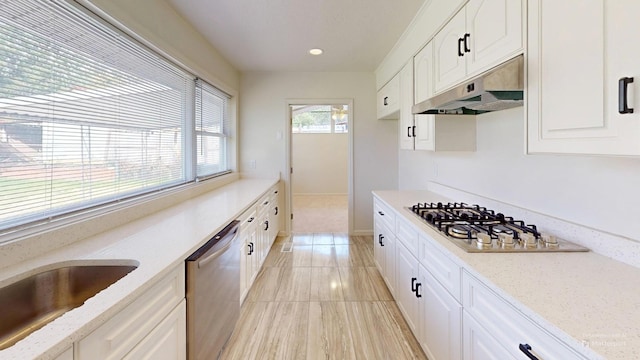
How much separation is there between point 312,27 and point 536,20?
2021 millimetres

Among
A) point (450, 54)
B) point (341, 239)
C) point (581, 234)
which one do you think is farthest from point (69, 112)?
point (341, 239)

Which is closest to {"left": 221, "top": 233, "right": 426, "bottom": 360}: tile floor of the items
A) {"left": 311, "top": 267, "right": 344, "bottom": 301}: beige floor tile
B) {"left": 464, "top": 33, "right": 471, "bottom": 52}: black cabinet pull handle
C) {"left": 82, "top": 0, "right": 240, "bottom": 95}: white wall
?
{"left": 311, "top": 267, "right": 344, "bottom": 301}: beige floor tile

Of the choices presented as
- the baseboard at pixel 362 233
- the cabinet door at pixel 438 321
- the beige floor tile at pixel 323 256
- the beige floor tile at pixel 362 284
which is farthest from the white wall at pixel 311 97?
the cabinet door at pixel 438 321

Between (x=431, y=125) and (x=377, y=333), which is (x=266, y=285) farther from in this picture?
(x=431, y=125)

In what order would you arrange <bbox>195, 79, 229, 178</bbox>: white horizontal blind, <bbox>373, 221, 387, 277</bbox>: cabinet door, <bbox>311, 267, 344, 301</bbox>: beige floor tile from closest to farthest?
<bbox>311, 267, 344, 301</bbox>: beige floor tile
<bbox>373, 221, 387, 277</bbox>: cabinet door
<bbox>195, 79, 229, 178</bbox>: white horizontal blind

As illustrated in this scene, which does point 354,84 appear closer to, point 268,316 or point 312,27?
point 312,27

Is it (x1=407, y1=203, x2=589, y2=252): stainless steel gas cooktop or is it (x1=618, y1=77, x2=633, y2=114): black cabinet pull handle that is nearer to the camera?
(x1=618, y1=77, x2=633, y2=114): black cabinet pull handle

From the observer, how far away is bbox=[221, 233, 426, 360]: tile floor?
6.31 feet

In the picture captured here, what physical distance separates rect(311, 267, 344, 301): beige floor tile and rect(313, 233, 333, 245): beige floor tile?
0.94 m

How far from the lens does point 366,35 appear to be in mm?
3027

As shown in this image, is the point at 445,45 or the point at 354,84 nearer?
the point at 445,45

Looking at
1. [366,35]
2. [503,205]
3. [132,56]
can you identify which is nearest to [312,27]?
[366,35]

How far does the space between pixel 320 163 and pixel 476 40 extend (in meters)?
7.13

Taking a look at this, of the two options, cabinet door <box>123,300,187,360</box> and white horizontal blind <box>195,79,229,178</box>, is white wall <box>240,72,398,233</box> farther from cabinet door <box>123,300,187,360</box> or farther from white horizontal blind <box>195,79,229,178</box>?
cabinet door <box>123,300,187,360</box>
